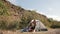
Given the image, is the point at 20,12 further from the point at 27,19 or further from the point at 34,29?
the point at 34,29

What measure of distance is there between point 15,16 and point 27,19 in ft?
16.9

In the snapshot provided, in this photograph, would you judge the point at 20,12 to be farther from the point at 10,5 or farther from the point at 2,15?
the point at 2,15

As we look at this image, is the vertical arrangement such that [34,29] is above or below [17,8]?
below

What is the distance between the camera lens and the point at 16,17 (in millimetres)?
29234

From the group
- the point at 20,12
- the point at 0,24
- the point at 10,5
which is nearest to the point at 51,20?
the point at 20,12

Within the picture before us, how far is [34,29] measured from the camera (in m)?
18.8

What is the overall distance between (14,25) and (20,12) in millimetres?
9214

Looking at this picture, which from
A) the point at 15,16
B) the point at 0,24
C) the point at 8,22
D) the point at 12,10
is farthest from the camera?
the point at 12,10

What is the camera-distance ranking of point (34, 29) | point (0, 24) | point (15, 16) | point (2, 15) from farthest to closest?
point (15, 16) < point (2, 15) < point (0, 24) < point (34, 29)

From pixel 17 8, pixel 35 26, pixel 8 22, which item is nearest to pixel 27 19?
pixel 8 22

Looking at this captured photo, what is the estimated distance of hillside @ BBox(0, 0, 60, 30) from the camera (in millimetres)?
23291

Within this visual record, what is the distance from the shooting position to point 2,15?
26.8 metres

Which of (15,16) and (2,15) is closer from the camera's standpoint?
(2,15)

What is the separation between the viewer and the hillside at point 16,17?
23291 millimetres
